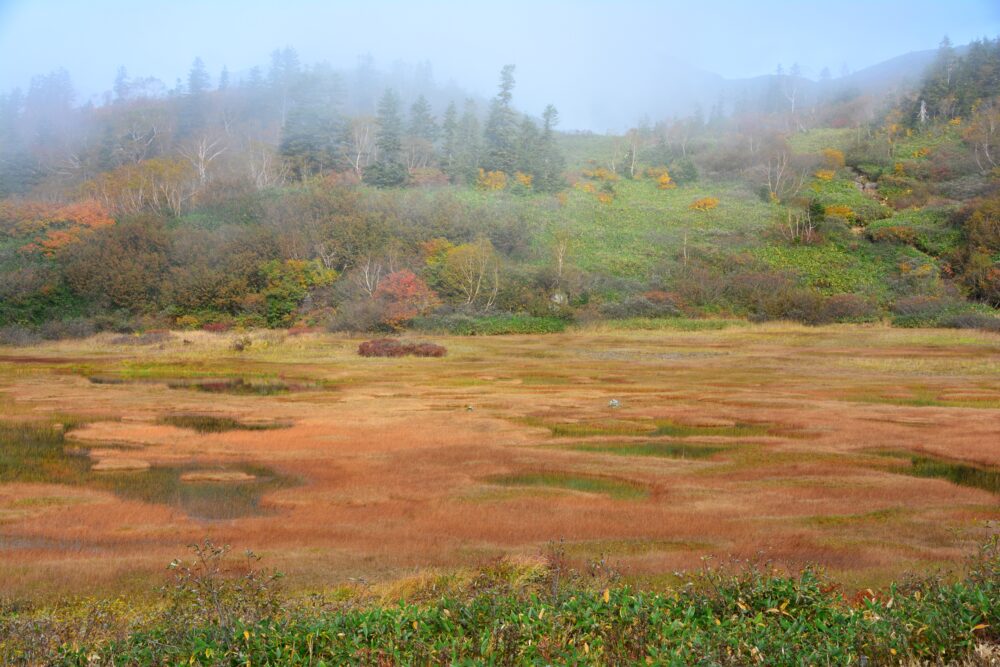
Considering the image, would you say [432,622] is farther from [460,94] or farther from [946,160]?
[460,94]

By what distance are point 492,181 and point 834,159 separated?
33.6 metres

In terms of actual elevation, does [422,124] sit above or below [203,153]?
above

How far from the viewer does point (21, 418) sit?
15406mm

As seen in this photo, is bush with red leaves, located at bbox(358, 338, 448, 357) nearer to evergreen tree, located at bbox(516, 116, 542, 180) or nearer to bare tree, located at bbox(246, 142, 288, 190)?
bare tree, located at bbox(246, 142, 288, 190)

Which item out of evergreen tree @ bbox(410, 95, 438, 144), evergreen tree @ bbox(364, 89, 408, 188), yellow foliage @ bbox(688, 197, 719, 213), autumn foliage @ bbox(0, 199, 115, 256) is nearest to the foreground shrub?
autumn foliage @ bbox(0, 199, 115, 256)

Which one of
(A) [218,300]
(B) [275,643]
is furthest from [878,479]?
(A) [218,300]

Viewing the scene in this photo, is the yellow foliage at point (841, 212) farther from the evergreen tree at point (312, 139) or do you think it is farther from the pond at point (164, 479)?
the pond at point (164, 479)

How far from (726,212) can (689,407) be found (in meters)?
47.5

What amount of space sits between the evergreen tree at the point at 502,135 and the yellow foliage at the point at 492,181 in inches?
83.6

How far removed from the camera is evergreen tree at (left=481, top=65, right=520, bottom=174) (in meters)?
69.4

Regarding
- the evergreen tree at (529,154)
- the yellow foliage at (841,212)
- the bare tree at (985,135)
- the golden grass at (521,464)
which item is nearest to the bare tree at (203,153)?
the evergreen tree at (529,154)

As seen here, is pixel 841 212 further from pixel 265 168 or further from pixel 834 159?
pixel 265 168

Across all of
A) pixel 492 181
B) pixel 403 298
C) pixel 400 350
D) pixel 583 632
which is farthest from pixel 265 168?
pixel 583 632

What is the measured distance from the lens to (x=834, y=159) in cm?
6919
